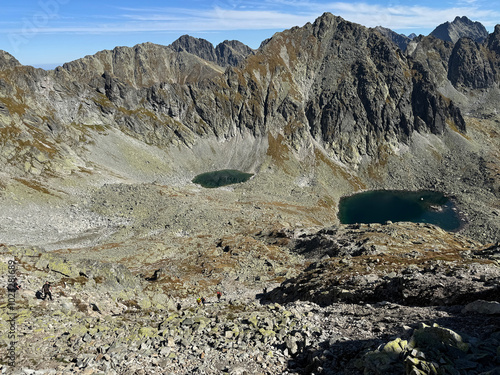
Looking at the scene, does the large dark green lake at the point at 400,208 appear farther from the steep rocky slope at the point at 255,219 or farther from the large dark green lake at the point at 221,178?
the large dark green lake at the point at 221,178

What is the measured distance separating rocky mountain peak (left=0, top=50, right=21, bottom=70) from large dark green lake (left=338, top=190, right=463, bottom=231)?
156 m

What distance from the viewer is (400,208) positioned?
11831 cm

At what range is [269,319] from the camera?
19.6m

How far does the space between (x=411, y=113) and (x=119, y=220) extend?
16540cm

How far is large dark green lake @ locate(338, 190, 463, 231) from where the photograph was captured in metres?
107

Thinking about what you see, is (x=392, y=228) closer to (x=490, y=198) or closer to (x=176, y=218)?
(x=176, y=218)

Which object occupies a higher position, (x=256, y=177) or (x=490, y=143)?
(x=490, y=143)

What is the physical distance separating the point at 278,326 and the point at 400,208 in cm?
11560

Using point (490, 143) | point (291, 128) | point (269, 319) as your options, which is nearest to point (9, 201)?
point (269, 319)

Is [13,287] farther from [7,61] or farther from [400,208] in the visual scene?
[7,61]

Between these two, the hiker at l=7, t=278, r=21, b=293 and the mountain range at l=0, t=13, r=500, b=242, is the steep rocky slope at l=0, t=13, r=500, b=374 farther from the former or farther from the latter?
the mountain range at l=0, t=13, r=500, b=242

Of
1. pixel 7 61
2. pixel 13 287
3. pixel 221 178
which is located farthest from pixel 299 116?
pixel 13 287

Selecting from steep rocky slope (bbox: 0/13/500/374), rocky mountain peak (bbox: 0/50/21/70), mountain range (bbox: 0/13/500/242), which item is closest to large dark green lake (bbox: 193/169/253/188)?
mountain range (bbox: 0/13/500/242)

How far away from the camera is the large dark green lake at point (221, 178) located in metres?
133
